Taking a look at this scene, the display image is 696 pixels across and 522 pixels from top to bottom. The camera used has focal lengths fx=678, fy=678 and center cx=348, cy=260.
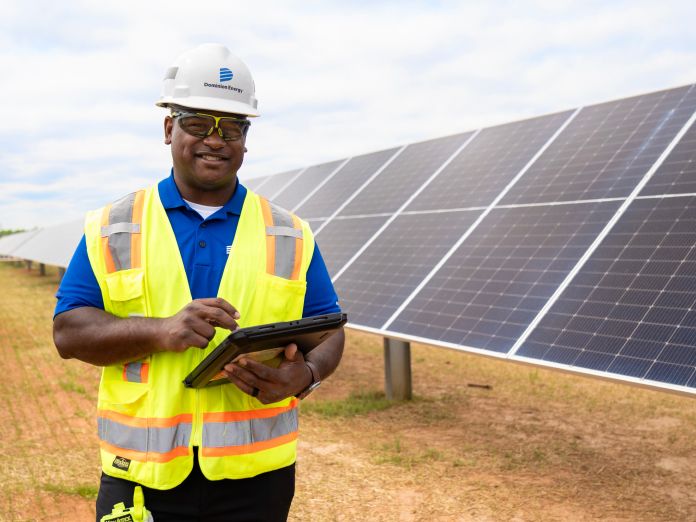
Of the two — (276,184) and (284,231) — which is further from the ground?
(284,231)

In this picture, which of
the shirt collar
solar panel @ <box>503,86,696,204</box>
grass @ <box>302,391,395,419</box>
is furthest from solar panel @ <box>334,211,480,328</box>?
the shirt collar

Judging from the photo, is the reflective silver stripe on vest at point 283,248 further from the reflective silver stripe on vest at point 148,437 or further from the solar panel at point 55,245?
the solar panel at point 55,245

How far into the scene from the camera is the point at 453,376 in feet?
35.7

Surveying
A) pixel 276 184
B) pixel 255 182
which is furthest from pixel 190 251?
pixel 255 182

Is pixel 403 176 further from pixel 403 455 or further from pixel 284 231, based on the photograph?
pixel 284 231

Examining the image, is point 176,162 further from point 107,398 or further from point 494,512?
point 494,512

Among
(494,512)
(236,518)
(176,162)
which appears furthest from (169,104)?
(494,512)

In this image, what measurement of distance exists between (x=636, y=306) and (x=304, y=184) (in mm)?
9967

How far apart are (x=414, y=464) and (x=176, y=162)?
5.15 metres

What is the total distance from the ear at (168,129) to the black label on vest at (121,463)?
116 centimetres

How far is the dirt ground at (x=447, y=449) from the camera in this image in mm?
5855

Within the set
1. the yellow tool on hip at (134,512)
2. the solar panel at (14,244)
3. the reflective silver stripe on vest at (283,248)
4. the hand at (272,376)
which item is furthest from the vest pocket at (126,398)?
the solar panel at (14,244)

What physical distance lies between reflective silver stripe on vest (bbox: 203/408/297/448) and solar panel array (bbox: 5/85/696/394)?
3.54m

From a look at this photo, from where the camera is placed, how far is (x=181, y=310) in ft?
7.13
